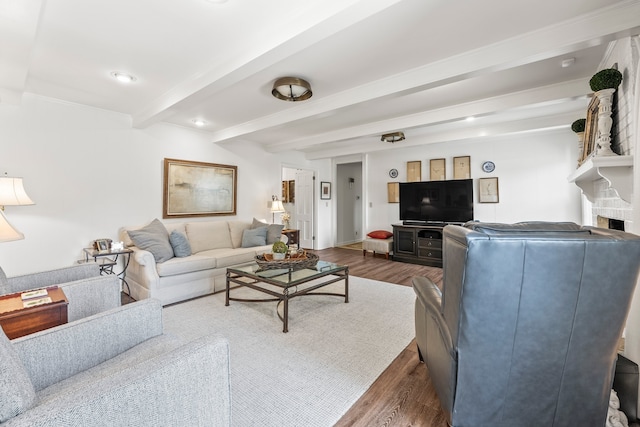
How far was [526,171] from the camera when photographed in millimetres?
4973

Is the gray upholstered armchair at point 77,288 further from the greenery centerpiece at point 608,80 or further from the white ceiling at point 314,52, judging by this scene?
the greenery centerpiece at point 608,80

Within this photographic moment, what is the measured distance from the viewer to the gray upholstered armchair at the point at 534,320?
3.64 feet

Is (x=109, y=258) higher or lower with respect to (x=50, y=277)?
lower

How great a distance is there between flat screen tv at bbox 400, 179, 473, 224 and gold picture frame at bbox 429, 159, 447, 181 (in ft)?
1.16

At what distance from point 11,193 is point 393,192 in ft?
19.5

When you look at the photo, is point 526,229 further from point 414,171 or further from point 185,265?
point 414,171

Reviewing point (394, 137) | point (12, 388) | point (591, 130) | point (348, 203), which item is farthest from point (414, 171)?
point (12, 388)

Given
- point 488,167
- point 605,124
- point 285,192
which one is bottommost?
point 285,192

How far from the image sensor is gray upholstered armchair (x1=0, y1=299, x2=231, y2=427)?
0.76 meters

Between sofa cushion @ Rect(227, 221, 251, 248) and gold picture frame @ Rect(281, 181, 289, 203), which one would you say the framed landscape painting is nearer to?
sofa cushion @ Rect(227, 221, 251, 248)

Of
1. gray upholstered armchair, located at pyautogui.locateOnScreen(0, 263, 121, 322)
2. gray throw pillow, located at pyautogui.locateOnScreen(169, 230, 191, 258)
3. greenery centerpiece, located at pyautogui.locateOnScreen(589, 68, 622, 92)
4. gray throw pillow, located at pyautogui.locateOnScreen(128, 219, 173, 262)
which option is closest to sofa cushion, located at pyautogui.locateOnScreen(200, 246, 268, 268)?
gray throw pillow, located at pyautogui.locateOnScreen(169, 230, 191, 258)

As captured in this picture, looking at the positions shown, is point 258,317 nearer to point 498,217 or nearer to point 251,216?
point 251,216

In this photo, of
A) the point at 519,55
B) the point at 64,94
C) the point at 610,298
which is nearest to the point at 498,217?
the point at 519,55

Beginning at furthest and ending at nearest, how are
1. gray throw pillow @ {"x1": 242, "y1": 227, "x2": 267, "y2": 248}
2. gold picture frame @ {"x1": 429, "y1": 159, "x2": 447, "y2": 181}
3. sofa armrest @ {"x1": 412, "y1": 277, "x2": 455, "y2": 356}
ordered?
gold picture frame @ {"x1": 429, "y1": 159, "x2": 447, "y2": 181}
gray throw pillow @ {"x1": 242, "y1": 227, "x2": 267, "y2": 248}
sofa armrest @ {"x1": 412, "y1": 277, "x2": 455, "y2": 356}
